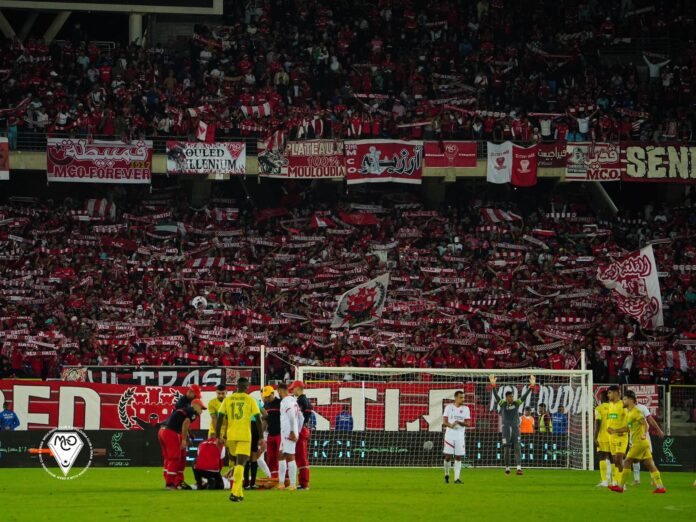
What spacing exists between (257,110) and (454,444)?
21.1 m

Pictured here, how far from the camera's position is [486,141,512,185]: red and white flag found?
41375mm

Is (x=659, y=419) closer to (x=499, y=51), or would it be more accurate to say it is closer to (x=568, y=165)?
(x=568, y=165)

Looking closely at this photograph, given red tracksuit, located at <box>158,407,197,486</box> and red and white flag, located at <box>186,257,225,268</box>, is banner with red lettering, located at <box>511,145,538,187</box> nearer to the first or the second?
red and white flag, located at <box>186,257,225,268</box>

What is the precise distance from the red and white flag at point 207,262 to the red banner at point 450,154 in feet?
25.2

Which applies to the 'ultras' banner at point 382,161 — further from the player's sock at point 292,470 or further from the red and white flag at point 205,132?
the player's sock at point 292,470

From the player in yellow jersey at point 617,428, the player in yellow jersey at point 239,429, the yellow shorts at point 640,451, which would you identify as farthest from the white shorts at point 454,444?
the player in yellow jersey at point 239,429

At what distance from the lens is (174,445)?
808 inches

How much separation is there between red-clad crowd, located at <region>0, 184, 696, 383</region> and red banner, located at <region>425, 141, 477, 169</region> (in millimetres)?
2768

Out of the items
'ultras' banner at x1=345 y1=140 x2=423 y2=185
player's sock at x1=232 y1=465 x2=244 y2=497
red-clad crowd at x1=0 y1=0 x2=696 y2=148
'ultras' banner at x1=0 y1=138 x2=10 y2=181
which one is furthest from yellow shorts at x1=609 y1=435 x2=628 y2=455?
'ultras' banner at x1=0 y1=138 x2=10 y2=181

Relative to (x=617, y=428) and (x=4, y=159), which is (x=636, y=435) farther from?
(x=4, y=159)

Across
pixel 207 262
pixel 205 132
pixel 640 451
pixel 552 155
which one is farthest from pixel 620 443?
pixel 205 132

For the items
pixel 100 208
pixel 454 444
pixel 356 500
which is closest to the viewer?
pixel 356 500

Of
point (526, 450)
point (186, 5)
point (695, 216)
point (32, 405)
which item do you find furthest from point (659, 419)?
point (186, 5)

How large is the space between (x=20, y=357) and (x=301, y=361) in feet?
26.5
